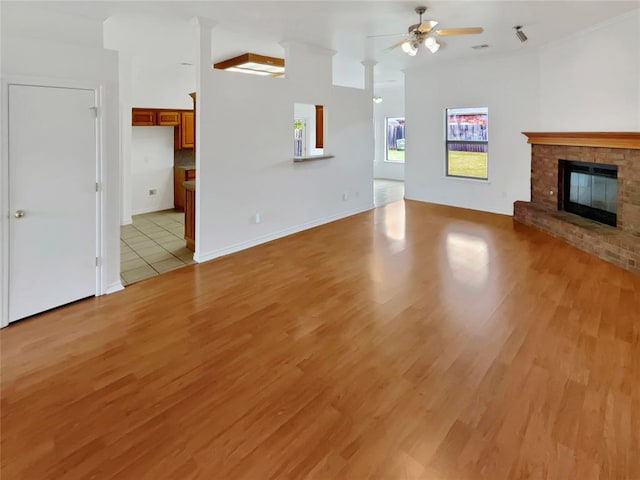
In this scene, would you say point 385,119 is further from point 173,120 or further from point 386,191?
point 173,120

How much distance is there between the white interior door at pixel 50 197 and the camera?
3.25m

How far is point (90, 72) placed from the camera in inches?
141

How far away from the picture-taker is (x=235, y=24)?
475 cm

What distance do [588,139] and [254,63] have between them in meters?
5.14

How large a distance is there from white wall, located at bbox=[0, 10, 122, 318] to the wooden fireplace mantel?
224 inches

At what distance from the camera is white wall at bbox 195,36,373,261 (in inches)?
193

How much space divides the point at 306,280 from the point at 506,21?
405 centimetres

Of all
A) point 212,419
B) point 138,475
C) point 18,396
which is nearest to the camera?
point 138,475

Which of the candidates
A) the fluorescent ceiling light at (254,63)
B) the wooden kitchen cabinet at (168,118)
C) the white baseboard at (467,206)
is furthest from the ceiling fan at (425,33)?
the wooden kitchen cabinet at (168,118)

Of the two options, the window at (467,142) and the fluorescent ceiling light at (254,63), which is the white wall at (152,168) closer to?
the fluorescent ceiling light at (254,63)

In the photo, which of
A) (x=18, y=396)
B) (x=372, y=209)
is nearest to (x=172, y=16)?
(x=18, y=396)

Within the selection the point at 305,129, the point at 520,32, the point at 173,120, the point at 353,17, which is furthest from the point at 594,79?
the point at 305,129

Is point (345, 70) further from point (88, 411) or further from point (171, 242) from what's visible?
point (88, 411)

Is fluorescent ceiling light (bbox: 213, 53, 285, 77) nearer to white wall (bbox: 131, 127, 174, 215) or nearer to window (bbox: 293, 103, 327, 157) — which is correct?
white wall (bbox: 131, 127, 174, 215)
